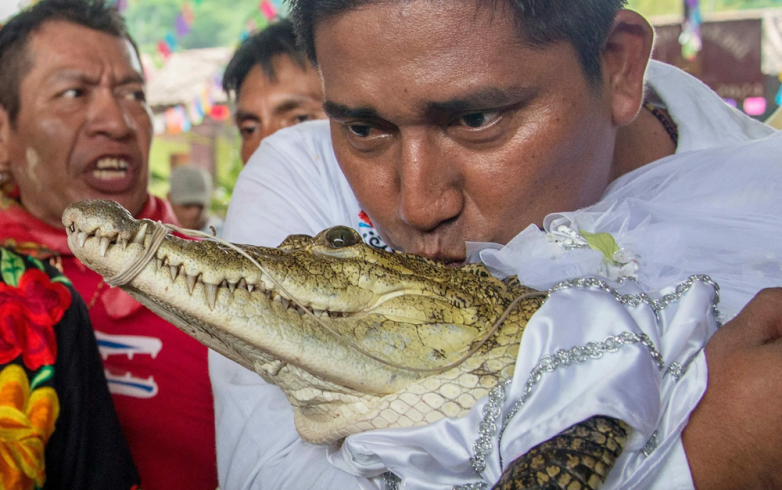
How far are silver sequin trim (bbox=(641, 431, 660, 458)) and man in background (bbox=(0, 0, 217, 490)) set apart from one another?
1.69 m

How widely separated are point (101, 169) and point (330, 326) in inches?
79.2

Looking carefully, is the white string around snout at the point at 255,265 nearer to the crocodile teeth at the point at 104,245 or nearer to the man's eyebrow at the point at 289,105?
the crocodile teeth at the point at 104,245

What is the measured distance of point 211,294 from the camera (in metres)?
0.97

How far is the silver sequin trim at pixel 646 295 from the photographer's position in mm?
1003

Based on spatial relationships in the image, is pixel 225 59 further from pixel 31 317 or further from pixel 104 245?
pixel 104 245

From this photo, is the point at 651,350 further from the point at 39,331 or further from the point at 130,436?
the point at 130,436

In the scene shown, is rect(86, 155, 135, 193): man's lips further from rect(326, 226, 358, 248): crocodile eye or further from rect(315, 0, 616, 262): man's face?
rect(326, 226, 358, 248): crocodile eye

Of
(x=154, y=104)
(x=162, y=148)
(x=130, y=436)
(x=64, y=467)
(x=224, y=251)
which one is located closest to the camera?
(x=224, y=251)

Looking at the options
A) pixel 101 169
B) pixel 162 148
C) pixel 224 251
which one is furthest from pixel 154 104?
pixel 224 251

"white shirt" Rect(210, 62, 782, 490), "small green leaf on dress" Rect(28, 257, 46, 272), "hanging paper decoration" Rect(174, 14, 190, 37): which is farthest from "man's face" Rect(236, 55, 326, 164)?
"hanging paper decoration" Rect(174, 14, 190, 37)

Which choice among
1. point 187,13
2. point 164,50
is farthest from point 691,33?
point 187,13

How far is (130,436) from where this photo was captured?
225 cm

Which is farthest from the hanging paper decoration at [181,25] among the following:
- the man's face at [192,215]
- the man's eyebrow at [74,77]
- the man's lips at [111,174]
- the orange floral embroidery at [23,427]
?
the orange floral embroidery at [23,427]

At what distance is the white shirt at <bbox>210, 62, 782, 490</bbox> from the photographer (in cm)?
92
